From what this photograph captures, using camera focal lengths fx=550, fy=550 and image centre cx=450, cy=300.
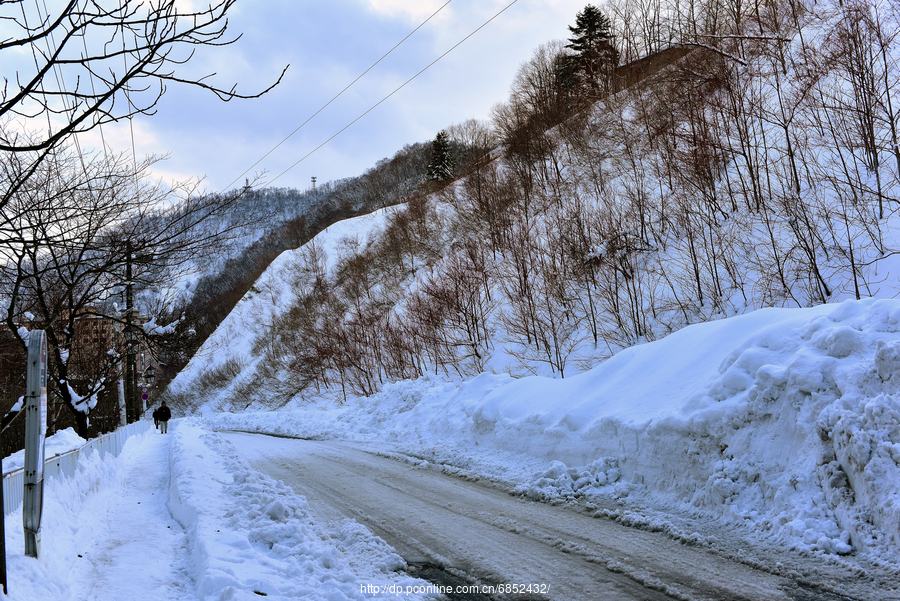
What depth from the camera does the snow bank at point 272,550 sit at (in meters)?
4.46

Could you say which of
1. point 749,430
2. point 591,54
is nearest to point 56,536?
point 749,430

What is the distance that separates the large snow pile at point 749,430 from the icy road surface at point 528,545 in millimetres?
883

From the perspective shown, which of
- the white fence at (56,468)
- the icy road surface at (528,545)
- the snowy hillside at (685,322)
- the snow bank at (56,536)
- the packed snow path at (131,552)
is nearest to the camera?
the snow bank at (56,536)

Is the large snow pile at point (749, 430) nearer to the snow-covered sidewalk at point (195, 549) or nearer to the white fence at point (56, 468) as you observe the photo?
the snow-covered sidewalk at point (195, 549)

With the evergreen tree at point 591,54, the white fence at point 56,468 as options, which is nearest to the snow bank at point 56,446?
the white fence at point 56,468

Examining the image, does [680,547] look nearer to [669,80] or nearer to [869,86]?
[869,86]

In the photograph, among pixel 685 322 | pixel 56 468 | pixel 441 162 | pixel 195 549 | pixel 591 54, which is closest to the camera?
pixel 195 549

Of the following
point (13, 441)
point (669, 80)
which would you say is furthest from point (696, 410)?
point (13, 441)

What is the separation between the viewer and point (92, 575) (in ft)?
16.9

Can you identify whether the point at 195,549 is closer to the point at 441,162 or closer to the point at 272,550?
the point at 272,550

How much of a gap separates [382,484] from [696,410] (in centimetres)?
491

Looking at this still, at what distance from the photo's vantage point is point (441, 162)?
64.0 meters

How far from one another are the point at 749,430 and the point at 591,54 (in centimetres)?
4828

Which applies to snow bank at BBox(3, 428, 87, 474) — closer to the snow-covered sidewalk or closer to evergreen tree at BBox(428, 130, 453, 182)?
the snow-covered sidewalk
